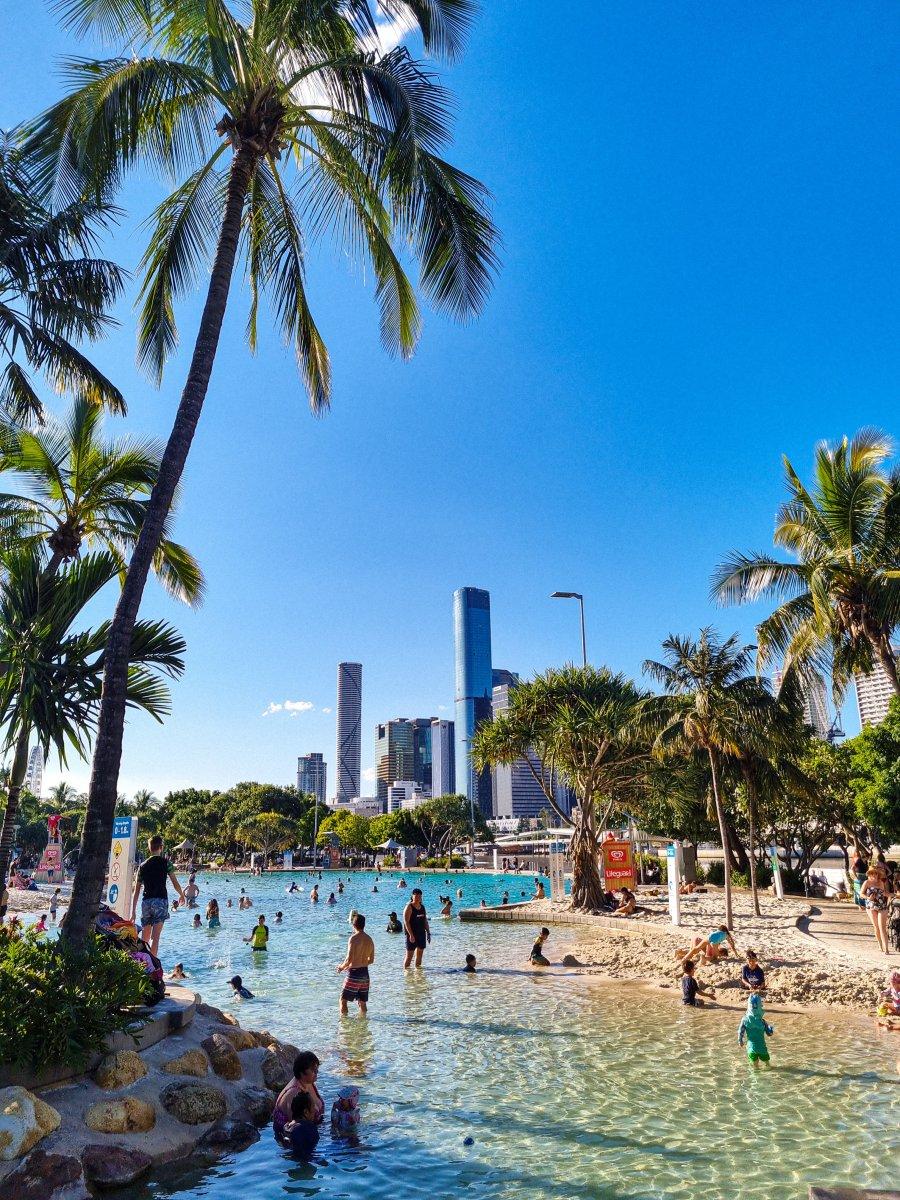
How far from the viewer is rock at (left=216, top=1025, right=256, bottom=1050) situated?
971 centimetres

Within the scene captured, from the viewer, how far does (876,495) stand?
19328 mm

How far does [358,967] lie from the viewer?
14648mm

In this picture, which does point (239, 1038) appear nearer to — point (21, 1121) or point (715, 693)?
point (21, 1121)

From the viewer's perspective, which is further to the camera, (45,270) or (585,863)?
(585,863)

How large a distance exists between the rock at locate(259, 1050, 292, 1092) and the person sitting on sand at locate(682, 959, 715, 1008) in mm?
9045

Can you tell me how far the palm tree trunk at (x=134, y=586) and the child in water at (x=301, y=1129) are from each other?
281 centimetres

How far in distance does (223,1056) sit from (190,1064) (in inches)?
26.5

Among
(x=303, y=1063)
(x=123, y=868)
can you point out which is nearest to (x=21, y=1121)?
(x=303, y=1063)

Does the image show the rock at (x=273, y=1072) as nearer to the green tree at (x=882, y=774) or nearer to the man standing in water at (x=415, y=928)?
the man standing in water at (x=415, y=928)

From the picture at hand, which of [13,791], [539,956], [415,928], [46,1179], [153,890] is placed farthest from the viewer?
[539,956]

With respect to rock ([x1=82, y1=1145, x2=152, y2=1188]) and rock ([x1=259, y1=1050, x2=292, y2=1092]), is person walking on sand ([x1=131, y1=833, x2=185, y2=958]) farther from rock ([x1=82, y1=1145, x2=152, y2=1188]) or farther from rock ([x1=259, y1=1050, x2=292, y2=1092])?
rock ([x1=82, y1=1145, x2=152, y2=1188])

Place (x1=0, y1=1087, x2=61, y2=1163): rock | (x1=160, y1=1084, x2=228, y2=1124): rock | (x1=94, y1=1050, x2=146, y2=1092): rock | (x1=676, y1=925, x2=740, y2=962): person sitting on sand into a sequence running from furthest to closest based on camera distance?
(x1=676, y1=925, x2=740, y2=962): person sitting on sand < (x1=160, y1=1084, x2=228, y2=1124): rock < (x1=94, y1=1050, x2=146, y2=1092): rock < (x1=0, y1=1087, x2=61, y2=1163): rock

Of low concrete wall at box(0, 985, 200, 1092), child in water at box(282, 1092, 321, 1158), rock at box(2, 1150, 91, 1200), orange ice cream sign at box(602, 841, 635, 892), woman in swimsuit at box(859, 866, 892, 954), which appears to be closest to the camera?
rock at box(2, 1150, 91, 1200)

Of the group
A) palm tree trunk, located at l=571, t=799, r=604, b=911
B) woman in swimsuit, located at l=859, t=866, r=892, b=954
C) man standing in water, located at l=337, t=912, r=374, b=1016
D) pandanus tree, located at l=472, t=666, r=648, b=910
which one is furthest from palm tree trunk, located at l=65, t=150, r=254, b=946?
palm tree trunk, located at l=571, t=799, r=604, b=911
